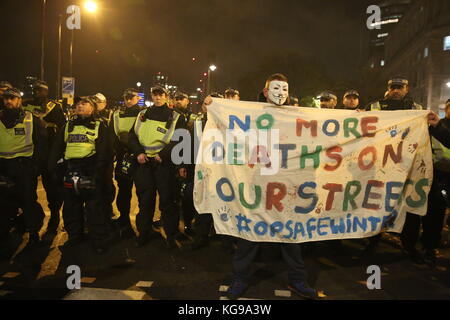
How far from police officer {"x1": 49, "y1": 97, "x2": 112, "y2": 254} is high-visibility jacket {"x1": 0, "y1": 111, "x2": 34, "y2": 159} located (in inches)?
12.8

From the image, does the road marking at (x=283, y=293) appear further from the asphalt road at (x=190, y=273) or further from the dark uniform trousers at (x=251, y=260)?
the dark uniform trousers at (x=251, y=260)

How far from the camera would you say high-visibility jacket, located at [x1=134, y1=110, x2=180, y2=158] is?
186 inches

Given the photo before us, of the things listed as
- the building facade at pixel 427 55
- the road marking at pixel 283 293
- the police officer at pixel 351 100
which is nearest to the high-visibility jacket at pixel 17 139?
the road marking at pixel 283 293

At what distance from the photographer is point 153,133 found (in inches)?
186

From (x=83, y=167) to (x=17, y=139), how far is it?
0.89m

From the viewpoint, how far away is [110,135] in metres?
4.98

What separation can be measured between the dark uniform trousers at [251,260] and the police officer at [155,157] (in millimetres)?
1442

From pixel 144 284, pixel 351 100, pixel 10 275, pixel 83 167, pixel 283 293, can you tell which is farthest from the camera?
pixel 351 100

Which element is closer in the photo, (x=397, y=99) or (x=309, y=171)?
(x=309, y=171)

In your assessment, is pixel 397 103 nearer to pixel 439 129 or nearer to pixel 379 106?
pixel 379 106

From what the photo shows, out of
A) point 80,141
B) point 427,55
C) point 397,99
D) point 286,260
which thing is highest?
point 427,55

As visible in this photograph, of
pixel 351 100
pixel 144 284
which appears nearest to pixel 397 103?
pixel 351 100

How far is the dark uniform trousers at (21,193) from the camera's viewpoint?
15.2 ft
